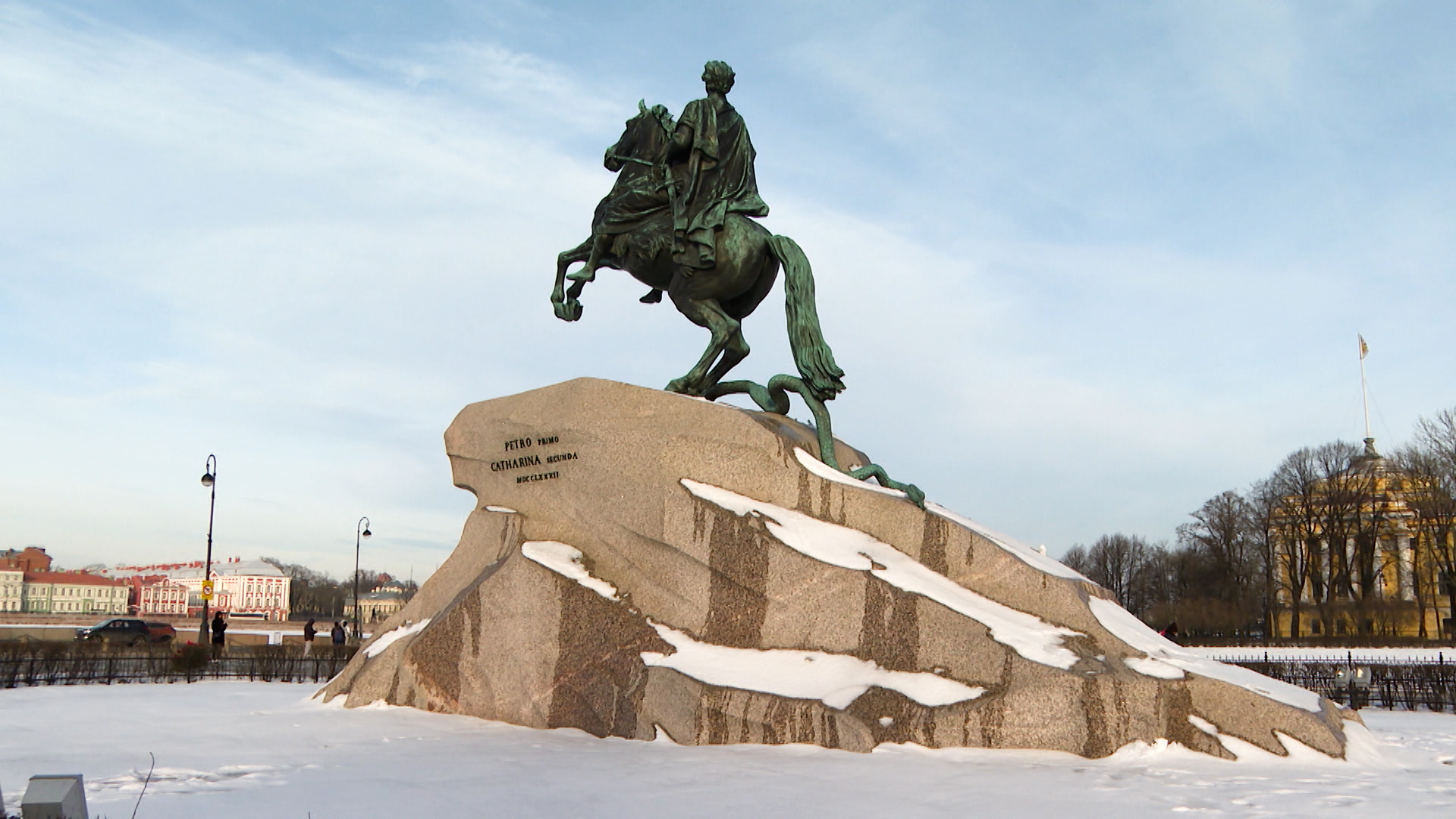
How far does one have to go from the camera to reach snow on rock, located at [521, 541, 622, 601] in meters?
9.05

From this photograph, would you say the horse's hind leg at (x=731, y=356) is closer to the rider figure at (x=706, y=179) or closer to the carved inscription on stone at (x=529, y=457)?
the rider figure at (x=706, y=179)

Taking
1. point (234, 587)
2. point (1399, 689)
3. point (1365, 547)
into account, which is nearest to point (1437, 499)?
point (1365, 547)

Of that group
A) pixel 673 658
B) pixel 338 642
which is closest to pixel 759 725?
pixel 673 658

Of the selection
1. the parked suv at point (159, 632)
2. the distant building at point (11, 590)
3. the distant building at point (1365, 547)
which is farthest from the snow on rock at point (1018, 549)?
the distant building at point (11, 590)

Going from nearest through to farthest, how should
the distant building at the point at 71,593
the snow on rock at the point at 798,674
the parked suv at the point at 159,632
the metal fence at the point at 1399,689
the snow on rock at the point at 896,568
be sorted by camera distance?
the snow on rock at the point at 798,674 < the snow on rock at the point at 896,568 < the metal fence at the point at 1399,689 < the parked suv at the point at 159,632 < the distant building at the point at 71,593

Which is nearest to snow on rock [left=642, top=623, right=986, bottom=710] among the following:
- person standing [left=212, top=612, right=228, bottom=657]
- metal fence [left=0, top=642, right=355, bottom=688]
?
metal fence [left=0, top=642, right=355, bottom=688]

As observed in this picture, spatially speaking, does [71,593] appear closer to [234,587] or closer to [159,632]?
[234,587]

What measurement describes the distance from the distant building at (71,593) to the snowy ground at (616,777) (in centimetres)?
11434

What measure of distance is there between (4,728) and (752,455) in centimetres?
613

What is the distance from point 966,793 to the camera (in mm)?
5926

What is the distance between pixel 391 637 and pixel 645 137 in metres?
5.45

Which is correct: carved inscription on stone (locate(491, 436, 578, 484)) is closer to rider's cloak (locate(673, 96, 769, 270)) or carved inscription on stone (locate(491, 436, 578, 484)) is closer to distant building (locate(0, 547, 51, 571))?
rider's cloak (locate(673, 96, 769, 270))

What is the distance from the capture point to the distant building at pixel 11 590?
104125 millimetres

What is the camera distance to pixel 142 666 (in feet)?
53.5
